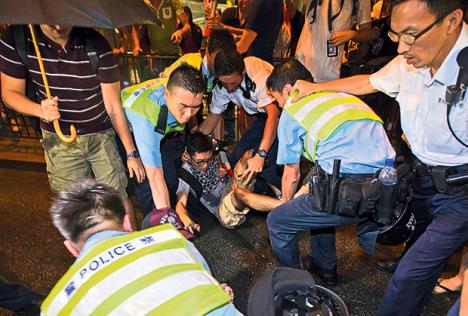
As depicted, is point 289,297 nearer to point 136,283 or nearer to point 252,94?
point 136,283

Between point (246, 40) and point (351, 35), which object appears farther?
point (246, 40)

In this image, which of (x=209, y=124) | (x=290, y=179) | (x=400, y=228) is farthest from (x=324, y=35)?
(x=400, y=228)

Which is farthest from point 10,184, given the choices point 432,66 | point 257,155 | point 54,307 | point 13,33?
point 432,66

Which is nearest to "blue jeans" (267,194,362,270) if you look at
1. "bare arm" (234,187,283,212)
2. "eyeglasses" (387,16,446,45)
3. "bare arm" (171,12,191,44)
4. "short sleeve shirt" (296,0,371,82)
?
"bare arm" (234,187,283,212)

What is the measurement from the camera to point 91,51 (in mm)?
2102

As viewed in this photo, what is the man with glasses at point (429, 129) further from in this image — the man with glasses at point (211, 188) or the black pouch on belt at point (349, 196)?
the man with glasses at point (211, 188)

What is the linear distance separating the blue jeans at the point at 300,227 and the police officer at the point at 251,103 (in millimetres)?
720

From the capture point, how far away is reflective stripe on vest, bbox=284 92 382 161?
73.6 inches

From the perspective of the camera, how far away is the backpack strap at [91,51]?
6.89 ft

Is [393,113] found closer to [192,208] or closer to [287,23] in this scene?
[287,23]

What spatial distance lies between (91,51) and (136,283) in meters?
1.52

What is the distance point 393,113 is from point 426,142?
7.63ft

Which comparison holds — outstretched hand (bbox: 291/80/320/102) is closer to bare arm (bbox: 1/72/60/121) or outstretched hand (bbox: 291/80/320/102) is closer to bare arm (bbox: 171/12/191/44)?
bare arm (bbox: 1/72/60/121)

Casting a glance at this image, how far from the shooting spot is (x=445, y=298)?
2.41 metres
